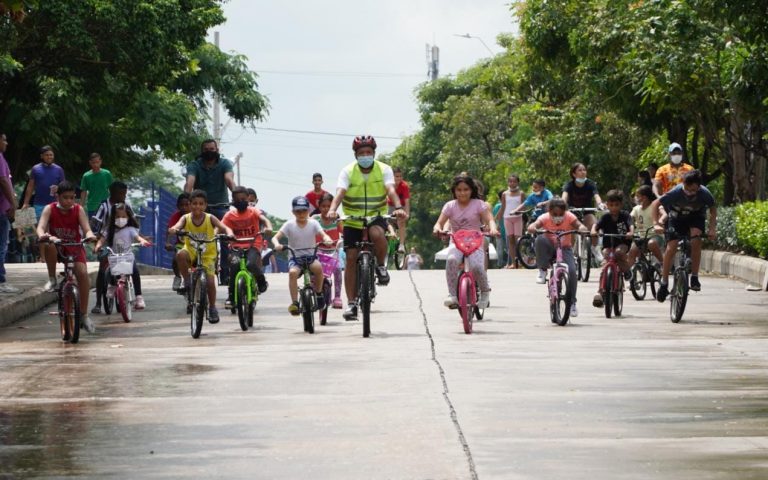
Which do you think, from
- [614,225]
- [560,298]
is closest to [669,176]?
[614,225]

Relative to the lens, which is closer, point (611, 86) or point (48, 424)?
point (48, 424)

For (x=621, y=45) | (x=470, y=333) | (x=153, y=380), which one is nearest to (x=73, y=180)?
(x=621, y=45)

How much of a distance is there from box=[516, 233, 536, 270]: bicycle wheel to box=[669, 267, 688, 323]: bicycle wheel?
39.4 feet

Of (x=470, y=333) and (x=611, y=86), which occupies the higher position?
(x=611, y=86)

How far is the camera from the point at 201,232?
17.4 metres

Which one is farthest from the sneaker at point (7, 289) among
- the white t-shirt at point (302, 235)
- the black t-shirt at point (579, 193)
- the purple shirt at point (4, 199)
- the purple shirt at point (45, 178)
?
the black t-shirt at point (579, 193)

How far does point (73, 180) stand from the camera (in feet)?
146

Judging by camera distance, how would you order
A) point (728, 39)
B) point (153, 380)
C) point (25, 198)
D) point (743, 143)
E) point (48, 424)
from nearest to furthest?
point (48, 424)
point (153, 380)
point (25, 198)
point (728, 39)
point (743, 143)

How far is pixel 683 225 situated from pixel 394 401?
8340 mm

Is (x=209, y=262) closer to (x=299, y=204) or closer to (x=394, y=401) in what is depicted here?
(x=299, y=204)

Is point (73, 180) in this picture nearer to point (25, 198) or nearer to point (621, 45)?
point (621, 45)

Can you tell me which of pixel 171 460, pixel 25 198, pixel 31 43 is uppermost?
pixel 31 43

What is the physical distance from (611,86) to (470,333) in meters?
18.6

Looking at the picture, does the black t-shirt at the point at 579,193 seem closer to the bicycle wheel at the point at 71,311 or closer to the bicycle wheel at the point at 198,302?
the bicycle wheel at the point at 198,302
